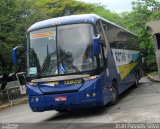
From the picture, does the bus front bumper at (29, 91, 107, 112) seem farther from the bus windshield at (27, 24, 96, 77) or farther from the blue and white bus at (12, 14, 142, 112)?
the bus windshield at (27, 24, 96, 77)

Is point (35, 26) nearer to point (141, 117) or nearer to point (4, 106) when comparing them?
point (141, 117)

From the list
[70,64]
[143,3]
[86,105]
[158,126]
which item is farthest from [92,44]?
[143,3]

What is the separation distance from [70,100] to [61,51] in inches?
65.6

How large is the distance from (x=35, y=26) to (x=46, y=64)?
1.58 m

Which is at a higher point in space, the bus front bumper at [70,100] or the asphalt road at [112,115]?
the bus front bumper at [70,100]

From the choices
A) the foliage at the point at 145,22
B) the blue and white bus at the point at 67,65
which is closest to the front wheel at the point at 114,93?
the blue and white bus at the point at 67,65

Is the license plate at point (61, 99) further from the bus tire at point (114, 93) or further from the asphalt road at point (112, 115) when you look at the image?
the bus tire at point (114, 93)

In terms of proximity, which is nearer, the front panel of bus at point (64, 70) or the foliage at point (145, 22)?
the front panel of bus at point (64, 70)

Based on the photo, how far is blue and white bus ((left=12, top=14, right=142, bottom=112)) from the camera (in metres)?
13.4

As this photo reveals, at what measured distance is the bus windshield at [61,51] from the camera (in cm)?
1361

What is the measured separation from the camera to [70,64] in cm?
1363

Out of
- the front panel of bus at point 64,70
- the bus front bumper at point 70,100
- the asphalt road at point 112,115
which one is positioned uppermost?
the front panel of bus at point 64,70

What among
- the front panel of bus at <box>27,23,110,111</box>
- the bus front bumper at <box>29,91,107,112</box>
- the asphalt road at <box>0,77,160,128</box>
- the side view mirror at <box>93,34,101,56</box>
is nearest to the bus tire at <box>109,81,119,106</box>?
the asphalt road at <box>0,77,160,128</box>

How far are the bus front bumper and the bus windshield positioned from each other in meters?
0.74
